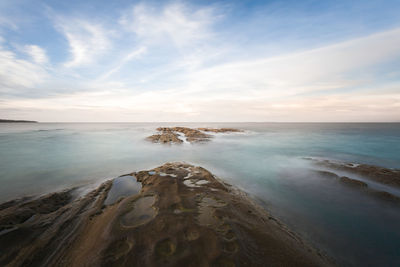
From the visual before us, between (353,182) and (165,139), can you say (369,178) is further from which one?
(165,139)

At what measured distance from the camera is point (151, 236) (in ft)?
10.1

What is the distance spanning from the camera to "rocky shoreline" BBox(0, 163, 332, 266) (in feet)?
8.67

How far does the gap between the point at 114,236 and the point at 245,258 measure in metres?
2.58

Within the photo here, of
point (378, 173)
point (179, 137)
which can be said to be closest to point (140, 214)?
point (378, 173)

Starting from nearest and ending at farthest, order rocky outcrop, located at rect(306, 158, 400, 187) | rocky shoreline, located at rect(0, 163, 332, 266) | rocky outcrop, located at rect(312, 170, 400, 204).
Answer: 1. rocky shoreline, located at rect(0, 163, 332, 266)
2. rocky outcrop, located at rect(312, 170, 400, 204)
3. rocky outcrop, located at rect(306, 158, 400, 187)

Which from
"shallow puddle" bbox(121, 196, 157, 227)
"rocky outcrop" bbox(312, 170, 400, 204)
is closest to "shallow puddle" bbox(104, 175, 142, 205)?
"shallow puddle" bbox(121, 196, 157, 227)

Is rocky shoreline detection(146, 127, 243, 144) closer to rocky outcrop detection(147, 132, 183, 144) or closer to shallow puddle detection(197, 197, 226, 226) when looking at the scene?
rocky outcrop detection(147, 132, 183, 144)

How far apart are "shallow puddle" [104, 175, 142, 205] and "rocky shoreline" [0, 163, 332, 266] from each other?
21.1 inches

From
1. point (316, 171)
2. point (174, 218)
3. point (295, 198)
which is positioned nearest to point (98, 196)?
point (174, 218)

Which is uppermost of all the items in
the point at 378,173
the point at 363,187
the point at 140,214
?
the point at 140,214

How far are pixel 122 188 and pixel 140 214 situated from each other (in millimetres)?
3080

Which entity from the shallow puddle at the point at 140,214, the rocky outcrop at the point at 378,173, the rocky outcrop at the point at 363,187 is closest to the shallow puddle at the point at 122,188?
the shallow puddle at the point at 140,214

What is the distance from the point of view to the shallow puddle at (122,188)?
18.1ft

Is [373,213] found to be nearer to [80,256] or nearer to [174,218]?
[174,218]
